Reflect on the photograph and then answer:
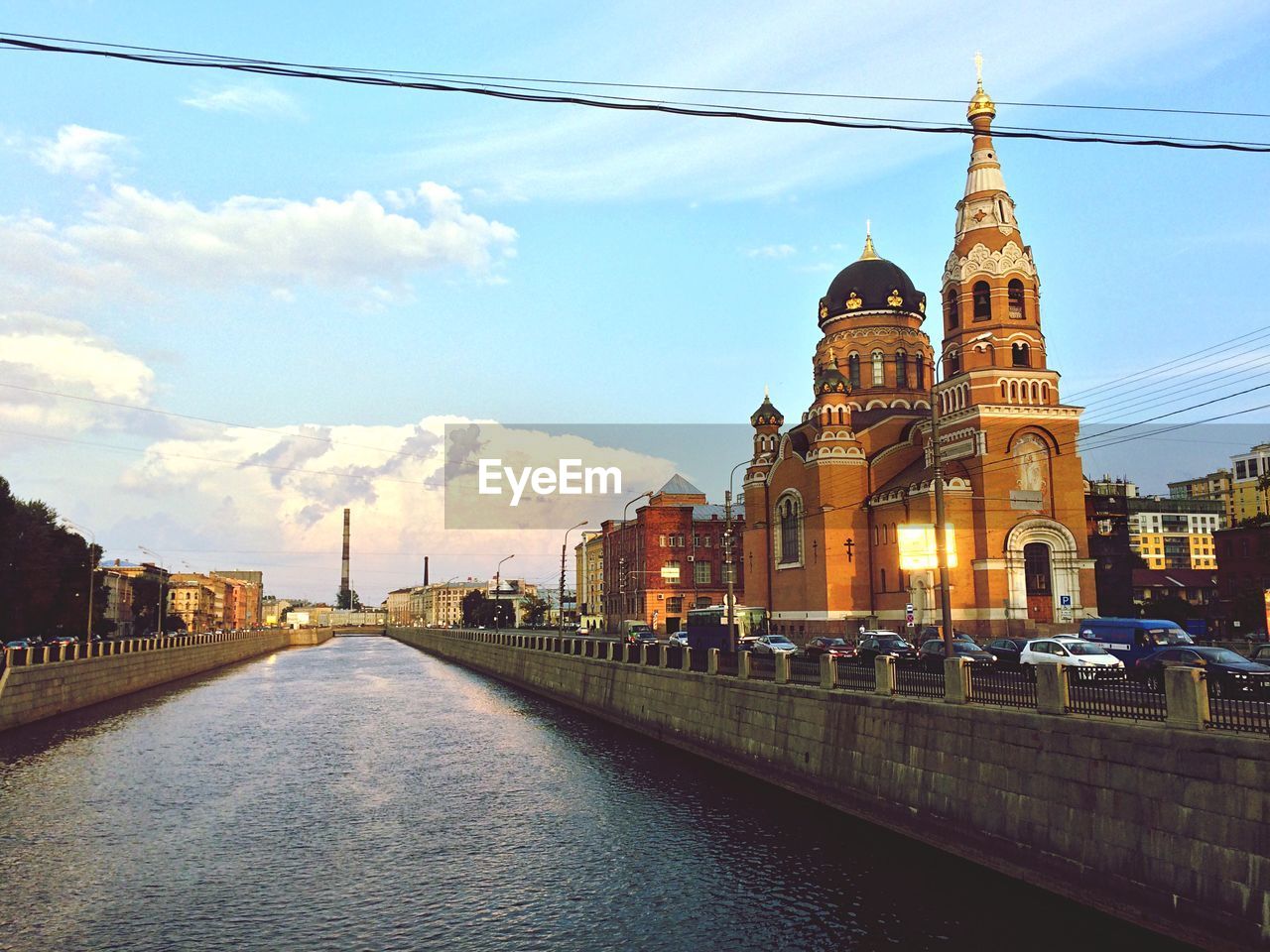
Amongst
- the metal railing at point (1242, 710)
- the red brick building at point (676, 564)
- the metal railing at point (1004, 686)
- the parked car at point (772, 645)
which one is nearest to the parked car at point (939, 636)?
the parked car at point (772, 645)

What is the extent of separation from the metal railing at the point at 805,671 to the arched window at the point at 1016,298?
50.1 m

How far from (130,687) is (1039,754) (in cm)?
5948

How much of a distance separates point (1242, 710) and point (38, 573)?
84099 millimetres

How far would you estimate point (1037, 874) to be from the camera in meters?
17.3

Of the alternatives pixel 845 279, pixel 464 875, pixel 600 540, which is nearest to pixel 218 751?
pixel 464 875

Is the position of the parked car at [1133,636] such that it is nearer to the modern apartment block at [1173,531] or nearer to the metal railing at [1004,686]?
the metal railing at [1004,686]

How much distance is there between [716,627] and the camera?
58.1m

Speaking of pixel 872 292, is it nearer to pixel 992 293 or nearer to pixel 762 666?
pixel 992 293

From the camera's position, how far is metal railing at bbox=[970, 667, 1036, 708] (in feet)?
62.6

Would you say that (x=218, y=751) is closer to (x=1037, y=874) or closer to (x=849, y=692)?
(x=849, y=692)

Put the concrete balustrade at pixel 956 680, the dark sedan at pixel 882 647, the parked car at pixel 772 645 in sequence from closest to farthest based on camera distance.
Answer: the concrete balustrade at pixel 956 680 → the dark sedan at pixel 882 647 → the parked car at pixel 772 645

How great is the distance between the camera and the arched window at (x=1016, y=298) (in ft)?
235

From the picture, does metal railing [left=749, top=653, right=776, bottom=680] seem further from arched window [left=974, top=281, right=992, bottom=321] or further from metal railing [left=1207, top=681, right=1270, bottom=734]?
arched window [left=974, top=281, right=992, bottom=321]

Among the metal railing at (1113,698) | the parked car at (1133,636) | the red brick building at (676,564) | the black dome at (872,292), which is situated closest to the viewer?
the metal railing at (1113,698)
